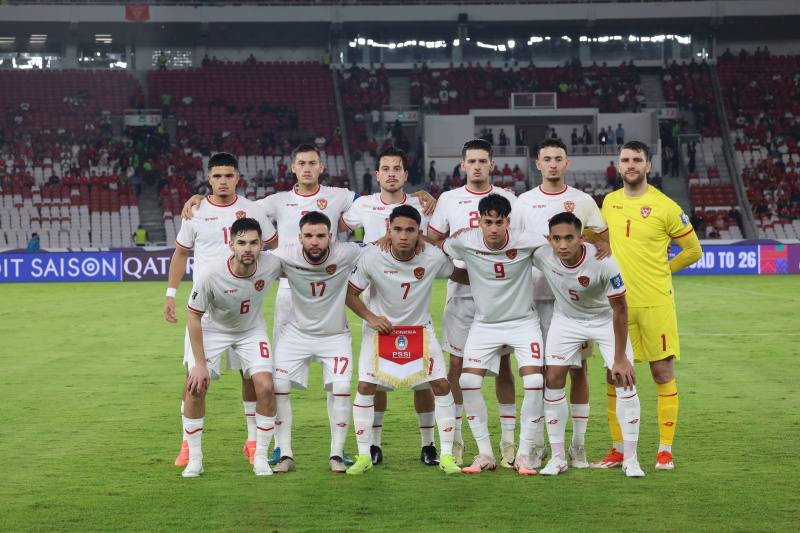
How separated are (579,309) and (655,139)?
3442cm

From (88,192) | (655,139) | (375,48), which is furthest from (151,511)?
(375,48)

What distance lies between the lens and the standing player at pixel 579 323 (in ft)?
20.2

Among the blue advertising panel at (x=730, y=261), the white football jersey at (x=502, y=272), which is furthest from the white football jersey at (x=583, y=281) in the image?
the blue advertising panel at (x=730, y=261)

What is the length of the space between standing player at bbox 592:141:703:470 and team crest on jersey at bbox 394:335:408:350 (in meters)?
1.63

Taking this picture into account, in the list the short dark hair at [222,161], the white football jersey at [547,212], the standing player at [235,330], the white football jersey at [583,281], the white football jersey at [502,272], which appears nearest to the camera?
the white football jersey at [583,281]

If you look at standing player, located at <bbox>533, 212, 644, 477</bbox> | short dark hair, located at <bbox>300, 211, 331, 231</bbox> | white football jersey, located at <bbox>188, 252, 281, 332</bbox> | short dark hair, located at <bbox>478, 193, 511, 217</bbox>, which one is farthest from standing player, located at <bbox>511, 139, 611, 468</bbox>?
white football jersey, located at <bbox>188, 252, 281, 332</bbox>

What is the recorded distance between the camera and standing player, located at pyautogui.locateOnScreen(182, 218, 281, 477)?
6.30 metres

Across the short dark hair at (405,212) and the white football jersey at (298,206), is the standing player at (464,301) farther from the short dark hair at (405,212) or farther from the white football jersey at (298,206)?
the white football jersey at (298,206)

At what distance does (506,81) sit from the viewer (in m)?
42.2

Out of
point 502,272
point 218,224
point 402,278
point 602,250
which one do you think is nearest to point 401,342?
point 402,278

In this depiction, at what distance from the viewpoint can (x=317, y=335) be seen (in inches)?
262

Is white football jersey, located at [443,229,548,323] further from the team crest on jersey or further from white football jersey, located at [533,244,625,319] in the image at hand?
the team crest on jersey

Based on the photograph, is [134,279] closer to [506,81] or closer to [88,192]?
[88,192]

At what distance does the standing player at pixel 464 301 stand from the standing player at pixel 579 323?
1.28 feet
